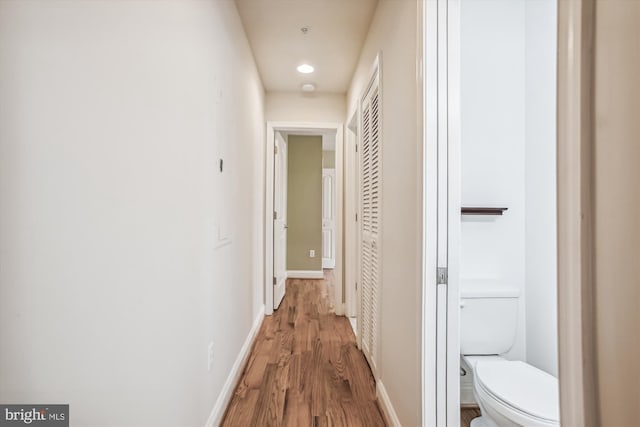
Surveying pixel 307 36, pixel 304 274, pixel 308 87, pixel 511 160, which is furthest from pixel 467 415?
pixel 304 274

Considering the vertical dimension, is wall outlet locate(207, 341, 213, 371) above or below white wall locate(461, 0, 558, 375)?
below

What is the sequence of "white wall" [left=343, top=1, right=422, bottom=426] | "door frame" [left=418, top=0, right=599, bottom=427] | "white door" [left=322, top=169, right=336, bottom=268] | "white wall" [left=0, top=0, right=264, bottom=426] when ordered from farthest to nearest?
"white door" [left=322, top=169, right=336, bottom=268] < "white wall" [left=343, top=1, right=422, bottom=426] < "white wall" [left=0, top=0, right=264, bottom=426] < "door frame" [left=418, top=0, right=599, bottom=427]

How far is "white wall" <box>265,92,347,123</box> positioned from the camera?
3568 mm

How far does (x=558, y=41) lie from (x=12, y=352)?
45.4 inches

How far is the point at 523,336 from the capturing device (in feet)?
6.20

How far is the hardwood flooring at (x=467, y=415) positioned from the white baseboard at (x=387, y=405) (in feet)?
1.46

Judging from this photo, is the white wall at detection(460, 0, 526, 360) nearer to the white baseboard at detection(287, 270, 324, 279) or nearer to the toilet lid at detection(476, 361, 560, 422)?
the toilet lid at detection(476, 361, 560, 422)

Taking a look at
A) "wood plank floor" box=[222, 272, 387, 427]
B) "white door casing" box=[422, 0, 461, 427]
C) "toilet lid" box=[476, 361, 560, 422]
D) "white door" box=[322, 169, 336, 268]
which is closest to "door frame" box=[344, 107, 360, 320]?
"wood plank floor" box=[222, 272, 387, 427]

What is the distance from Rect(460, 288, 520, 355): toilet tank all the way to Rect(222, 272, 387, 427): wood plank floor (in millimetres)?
660

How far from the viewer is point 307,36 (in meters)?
2.50

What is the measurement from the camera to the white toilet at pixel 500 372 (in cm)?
127

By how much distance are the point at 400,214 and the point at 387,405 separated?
3.41 feet

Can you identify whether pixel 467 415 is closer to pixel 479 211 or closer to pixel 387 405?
pixel 387 405

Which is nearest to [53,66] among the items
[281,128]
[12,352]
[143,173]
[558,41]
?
[143,173]
